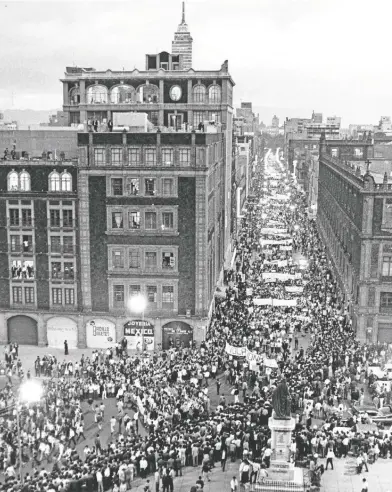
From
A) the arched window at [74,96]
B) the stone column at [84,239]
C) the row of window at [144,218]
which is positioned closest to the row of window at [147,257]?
the row of window at [144,218]

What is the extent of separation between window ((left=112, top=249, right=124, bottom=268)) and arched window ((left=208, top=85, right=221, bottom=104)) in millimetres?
30042

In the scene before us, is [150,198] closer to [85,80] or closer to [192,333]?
[192,333]

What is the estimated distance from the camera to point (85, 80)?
8744 cm

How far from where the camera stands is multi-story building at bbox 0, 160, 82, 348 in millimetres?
66875

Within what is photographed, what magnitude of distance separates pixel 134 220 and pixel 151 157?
234 inches

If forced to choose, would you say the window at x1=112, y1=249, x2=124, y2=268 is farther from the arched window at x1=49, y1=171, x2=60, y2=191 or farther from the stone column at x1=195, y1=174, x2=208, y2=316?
the arched window at x1=49, y1=171, x2=60, y2=191

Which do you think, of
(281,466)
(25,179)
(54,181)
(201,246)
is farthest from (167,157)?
(281,466)

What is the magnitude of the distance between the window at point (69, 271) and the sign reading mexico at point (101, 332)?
15.0 feet

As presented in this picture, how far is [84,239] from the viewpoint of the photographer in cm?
6738

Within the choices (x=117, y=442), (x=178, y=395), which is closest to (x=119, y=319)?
(x=178, y=395)

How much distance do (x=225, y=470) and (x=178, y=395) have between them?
34.7 ft

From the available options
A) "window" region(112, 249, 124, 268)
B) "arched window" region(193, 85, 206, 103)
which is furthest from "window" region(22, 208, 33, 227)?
"arched window" region(193, 85, 206, 103)

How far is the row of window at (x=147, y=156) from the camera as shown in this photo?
215ft

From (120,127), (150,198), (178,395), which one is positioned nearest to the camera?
(178,395)
